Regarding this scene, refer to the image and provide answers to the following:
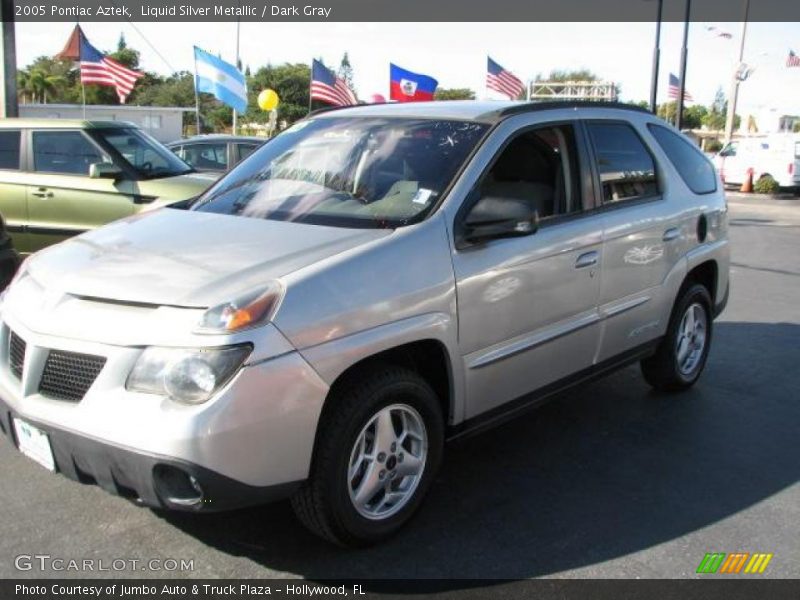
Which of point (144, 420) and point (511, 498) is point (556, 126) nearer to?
point (511, 498)

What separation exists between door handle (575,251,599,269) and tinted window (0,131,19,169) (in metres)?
6.39

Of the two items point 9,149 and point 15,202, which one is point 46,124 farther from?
point 15,202

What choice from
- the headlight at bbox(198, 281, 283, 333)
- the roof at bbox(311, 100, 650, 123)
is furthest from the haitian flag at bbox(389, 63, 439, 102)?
the headlight at bbox(198, 281, 283, 333)

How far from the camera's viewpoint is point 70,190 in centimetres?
790

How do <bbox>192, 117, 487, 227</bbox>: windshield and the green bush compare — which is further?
the green bush

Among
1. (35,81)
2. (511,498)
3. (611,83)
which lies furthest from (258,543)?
(35,81)

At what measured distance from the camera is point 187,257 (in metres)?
3.16

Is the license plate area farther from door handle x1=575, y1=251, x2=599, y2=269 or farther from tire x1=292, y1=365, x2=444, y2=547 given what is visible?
door handle x1=575, y1=251, x2=599, y2=269

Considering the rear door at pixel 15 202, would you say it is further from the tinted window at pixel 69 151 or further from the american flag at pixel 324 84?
the american flag at pixel 324 84

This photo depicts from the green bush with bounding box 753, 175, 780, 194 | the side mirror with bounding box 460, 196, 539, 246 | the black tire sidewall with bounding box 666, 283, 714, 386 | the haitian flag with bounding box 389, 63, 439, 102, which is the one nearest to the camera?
the side mirror with bounding box 460, 196, 539, 246

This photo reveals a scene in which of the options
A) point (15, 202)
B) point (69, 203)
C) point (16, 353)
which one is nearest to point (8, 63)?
point (15, 202)

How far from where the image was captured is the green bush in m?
25.1

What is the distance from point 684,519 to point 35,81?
7815 centimetres

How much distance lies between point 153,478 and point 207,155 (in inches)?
409
